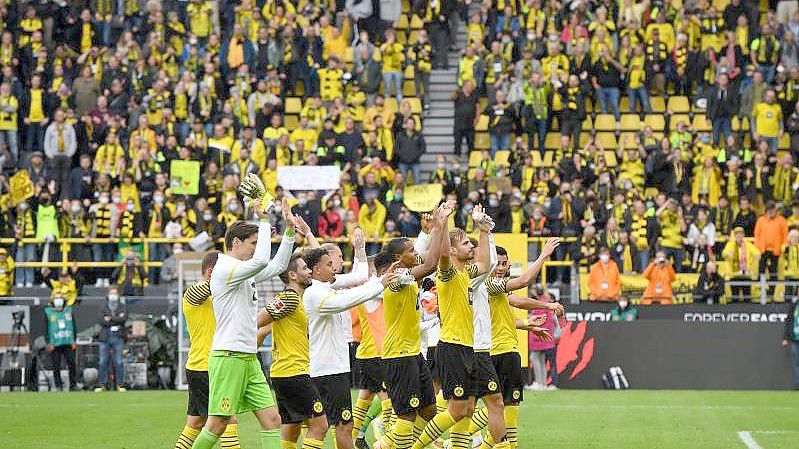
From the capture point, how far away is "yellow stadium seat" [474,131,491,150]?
37.4 m

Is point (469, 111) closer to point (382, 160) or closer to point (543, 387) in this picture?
point (382, 160)

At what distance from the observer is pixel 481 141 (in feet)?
123

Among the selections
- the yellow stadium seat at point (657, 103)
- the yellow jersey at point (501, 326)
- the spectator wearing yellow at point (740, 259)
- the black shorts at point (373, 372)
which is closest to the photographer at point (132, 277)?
the spectator wearing yellow at point (740, 259)

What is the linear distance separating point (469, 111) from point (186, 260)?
10.7 meters

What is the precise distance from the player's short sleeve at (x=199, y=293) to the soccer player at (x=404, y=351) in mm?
1692

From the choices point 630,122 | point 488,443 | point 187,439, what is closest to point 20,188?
point 630,122

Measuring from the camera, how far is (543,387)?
30141 mm

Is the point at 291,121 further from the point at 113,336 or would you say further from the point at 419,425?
the point at 419,425

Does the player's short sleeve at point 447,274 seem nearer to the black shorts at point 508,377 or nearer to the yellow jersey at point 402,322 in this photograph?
the yellow jersey at point 402,322

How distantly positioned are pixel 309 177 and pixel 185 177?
516cm

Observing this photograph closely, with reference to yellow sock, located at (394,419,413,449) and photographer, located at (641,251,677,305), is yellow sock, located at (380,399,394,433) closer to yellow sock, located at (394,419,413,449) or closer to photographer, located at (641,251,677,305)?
yellow sock, located at (394,419,413,449)

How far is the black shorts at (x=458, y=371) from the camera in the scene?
47.5 feet

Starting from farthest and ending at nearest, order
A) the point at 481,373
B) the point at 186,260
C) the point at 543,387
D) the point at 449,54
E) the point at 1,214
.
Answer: the point at 449,54 → the point at 1,214 → the point at 543,387 → the point at 186,260 → the point at 481,373

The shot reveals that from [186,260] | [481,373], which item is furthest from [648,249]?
[481,373]
